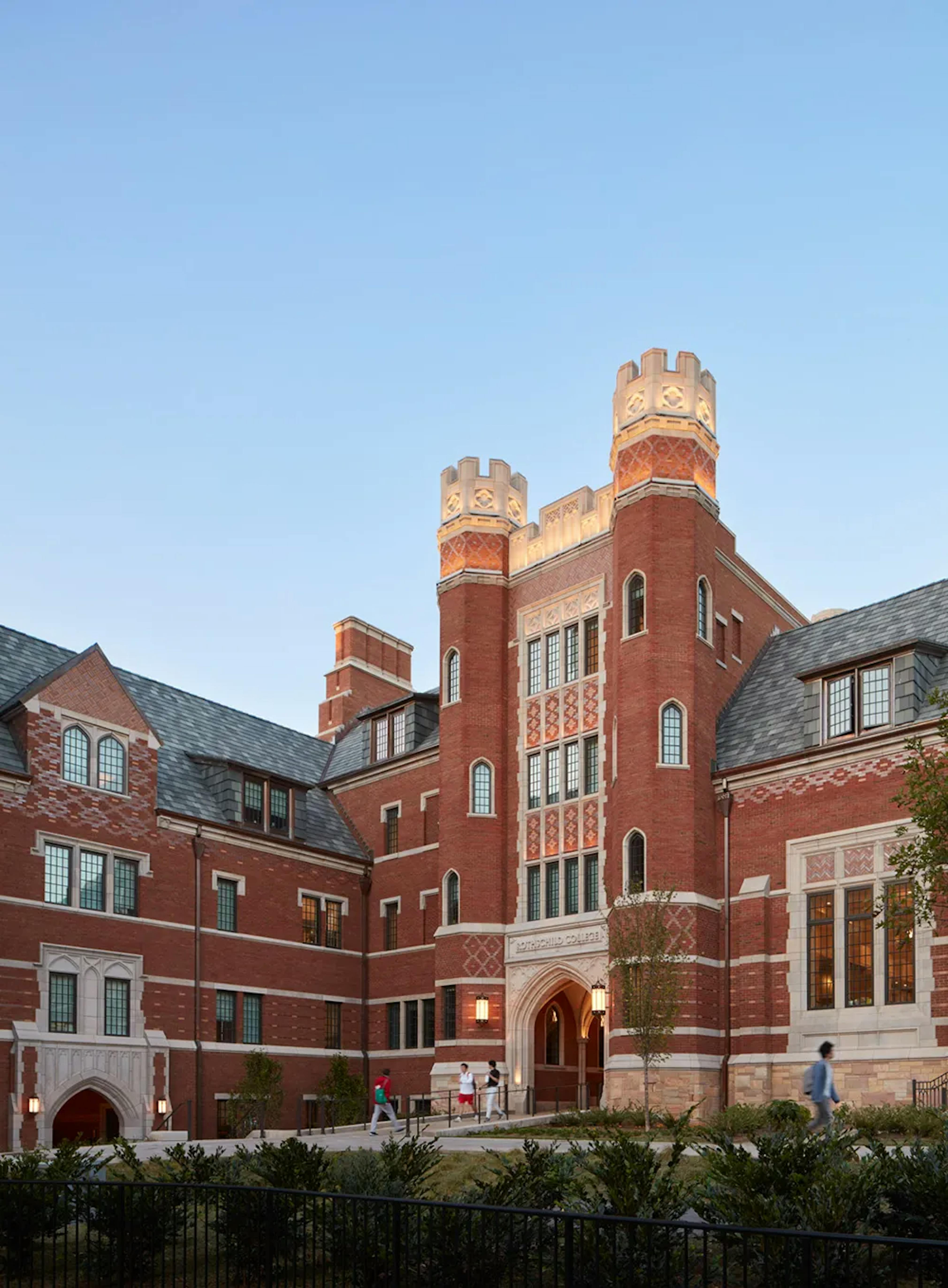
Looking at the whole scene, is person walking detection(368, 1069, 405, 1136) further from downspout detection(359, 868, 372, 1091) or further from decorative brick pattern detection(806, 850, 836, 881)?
decorative brick pattern detection(806, 850, 836, 881)

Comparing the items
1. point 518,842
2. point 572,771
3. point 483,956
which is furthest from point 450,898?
point 572,771

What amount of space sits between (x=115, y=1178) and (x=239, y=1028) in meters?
24.8

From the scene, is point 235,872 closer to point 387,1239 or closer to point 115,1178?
point 115,1178

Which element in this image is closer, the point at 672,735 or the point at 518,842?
the point at 672,735

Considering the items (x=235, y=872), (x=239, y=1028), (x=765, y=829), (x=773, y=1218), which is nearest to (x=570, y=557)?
(x=765, y=829)

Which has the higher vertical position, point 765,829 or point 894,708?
point 894,708

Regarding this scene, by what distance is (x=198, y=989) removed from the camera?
39594mm

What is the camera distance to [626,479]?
1539 inches

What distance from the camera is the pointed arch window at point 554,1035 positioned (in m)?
44.3

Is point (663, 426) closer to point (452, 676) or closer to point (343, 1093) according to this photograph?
point (452, 676)

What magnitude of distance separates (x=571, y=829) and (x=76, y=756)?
44.4 feet

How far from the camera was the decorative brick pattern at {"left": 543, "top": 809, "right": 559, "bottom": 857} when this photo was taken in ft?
131

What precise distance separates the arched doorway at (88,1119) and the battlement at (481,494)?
19665 mm

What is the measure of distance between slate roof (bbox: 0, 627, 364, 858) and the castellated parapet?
48.5 ft
